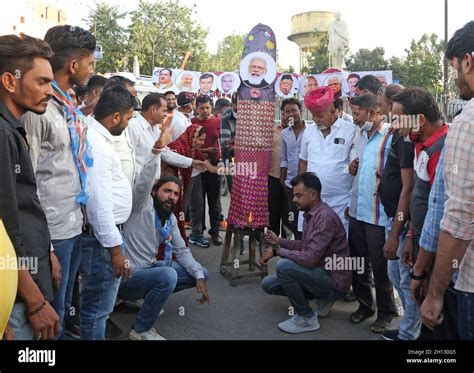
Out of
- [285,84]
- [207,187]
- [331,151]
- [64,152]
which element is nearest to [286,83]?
[285,84]

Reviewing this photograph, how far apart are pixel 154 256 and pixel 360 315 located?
1554 millimetres

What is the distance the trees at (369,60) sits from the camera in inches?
902

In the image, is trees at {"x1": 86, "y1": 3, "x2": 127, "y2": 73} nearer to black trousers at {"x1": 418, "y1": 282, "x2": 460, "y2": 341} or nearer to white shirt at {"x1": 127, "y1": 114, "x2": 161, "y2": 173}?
white shirt at {"x1": 127, "y1": 114, "x2": 161, "y2": 173}

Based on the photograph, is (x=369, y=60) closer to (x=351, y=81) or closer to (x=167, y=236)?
(x=351, y=81)

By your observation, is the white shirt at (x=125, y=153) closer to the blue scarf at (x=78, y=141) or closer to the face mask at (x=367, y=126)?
the blue scarf at (x=78, y=141)

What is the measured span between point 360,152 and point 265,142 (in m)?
0.86

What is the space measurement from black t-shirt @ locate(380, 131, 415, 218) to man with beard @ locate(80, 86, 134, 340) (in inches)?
61.7

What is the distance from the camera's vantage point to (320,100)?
3.51 m

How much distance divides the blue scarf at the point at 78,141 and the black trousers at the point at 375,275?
6.40 ft

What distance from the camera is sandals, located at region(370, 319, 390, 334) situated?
3033 millimetres

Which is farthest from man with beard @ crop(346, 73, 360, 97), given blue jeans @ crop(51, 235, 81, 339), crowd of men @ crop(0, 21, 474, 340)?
blue jeans @ crop(51, 235, 81, 339)

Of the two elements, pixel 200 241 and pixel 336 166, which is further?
pixel 200 241

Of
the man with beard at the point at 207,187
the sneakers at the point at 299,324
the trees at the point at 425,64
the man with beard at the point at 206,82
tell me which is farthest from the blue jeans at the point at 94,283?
the trees at the point at 425,64
